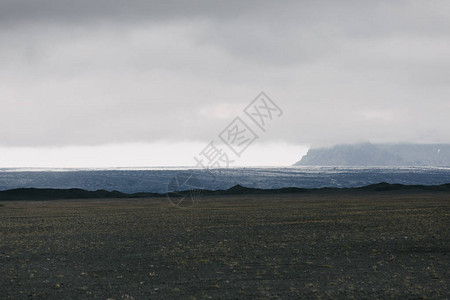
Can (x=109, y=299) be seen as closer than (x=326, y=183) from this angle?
Yes

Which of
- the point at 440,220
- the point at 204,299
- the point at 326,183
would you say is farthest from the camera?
the point at 326,183

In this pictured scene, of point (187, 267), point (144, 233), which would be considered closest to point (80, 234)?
point (144, 233)

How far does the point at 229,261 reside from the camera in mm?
16719

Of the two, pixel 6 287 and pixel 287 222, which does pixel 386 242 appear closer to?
pixel 287 222

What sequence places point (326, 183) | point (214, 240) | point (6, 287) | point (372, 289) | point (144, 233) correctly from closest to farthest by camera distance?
point (372, 289), point (6, 287), point (214, 240), point (144, 233), point (326, 183)

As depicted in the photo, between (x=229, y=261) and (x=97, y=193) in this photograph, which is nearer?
(x=229, y=261)

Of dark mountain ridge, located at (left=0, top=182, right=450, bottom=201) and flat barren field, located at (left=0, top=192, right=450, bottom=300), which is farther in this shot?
dark mountain ridge, located at (left=0, top=182, right=450, bottom=201)

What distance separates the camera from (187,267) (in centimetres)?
1573

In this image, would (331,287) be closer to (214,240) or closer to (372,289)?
(372,289)

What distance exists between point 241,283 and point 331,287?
2.30m

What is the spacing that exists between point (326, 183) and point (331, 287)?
139m

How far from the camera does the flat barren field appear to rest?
40.9ft

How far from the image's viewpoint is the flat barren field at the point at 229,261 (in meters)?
12.5

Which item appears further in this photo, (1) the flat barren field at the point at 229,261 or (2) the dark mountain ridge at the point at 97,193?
(2) the dark mountain ridge at the point at 97,193
